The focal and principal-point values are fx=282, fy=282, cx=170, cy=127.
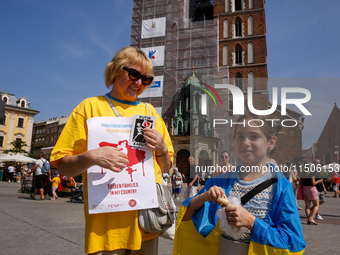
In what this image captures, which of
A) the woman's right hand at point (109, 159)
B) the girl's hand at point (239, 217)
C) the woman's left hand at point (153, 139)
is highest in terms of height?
the woman's left hand at point (153, 139)

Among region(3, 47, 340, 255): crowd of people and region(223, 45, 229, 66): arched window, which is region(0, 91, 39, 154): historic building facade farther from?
region(3, 47, 340, 255): crowd of people

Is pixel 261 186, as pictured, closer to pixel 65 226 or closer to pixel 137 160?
pixel 137 160

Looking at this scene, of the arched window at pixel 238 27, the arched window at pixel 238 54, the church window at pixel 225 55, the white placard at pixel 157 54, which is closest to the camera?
the white placard at pixel 157 54

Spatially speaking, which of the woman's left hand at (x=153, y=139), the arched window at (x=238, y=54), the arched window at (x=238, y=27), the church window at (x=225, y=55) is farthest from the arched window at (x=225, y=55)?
the woman's left hand at (x=153, y=139)

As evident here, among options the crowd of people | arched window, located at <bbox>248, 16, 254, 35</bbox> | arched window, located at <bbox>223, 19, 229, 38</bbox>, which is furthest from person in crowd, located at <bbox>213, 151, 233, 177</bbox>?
arched window, located at <bbox>248, 16, 254, 35</bbox>

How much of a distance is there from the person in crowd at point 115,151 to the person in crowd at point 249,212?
0.89ft

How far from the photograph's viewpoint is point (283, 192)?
59.0 inches

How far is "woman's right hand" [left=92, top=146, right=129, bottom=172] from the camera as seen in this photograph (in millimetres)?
1333

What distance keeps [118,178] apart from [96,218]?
223 mm

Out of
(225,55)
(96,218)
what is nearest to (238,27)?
(225,55)

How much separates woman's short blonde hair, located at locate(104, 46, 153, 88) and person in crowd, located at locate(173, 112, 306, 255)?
A: 2.20ft

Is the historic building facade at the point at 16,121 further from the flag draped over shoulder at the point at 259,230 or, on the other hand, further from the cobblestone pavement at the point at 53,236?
the flag draped over shoulder at the point at 259,230

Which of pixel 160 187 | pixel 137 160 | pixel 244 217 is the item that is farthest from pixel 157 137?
pixel 244 217

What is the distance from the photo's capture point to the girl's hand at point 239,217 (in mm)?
1423
